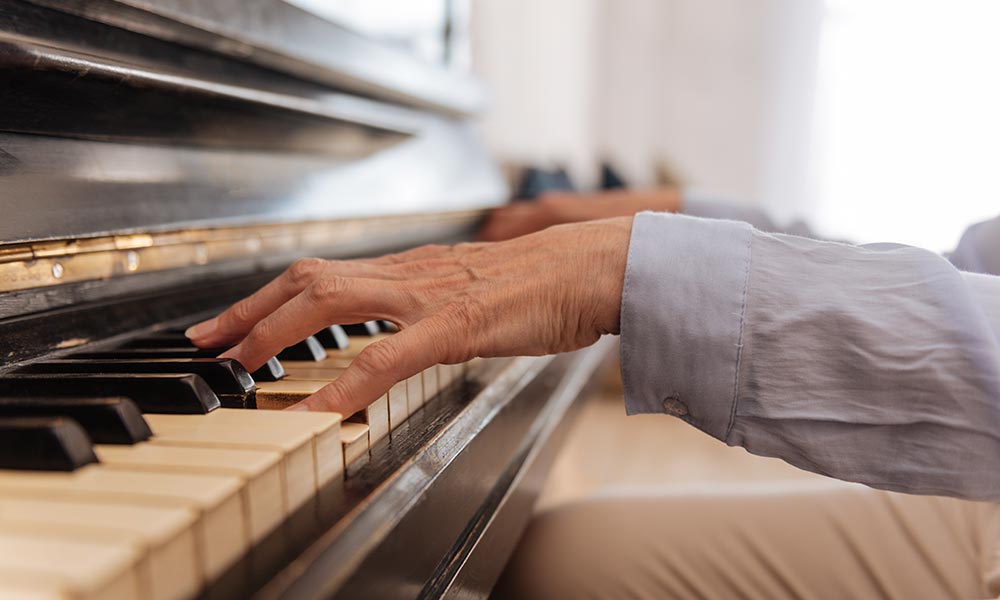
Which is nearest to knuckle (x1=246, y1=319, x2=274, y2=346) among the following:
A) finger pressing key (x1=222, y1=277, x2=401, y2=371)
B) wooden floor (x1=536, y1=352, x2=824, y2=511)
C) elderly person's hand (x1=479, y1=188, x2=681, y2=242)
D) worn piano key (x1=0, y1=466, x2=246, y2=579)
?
finger pressing key (x1=222, y1=277, x2=401, y2=371)

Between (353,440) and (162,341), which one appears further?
(162,341)

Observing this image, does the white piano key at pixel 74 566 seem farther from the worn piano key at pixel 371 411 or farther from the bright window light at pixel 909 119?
the bright window light at pixel 909 119

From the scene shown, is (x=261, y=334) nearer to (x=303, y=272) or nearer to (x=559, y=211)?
(x=303, y=272)

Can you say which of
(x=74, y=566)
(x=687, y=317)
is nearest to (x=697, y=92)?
(x=687, y=317)

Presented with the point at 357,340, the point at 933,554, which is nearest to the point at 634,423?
the point at 933,554

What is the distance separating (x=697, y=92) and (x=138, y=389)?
3.77m

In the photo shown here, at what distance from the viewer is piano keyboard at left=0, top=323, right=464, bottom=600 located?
29 cm

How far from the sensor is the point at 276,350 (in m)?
0.58

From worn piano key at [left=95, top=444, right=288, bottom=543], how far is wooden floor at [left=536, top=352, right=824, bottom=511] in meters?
0.82

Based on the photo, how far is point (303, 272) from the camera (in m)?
0.61

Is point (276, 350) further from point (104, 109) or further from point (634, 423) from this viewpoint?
point (634, 423)

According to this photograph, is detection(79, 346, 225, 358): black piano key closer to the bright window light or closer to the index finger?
the index finger

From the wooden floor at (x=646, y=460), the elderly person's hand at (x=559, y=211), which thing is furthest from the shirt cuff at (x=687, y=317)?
the elderly person's hand at (x=559, y=211)

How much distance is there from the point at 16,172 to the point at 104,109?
116 millimetres
